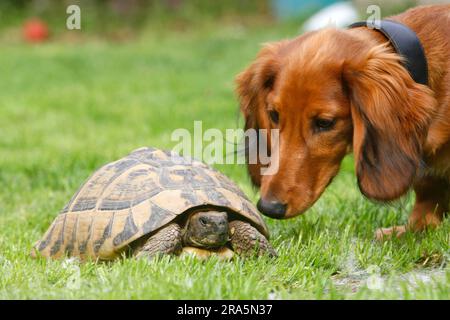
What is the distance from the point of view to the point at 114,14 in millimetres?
16812

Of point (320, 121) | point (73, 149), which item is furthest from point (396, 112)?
point (73, 149)

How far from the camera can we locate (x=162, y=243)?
353 centimetres

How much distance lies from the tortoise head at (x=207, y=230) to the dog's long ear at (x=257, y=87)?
1.39ft

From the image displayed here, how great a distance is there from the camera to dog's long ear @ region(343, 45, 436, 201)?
10.6 ft

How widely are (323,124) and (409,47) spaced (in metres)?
0.58

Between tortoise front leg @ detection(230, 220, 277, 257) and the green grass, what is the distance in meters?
0.09

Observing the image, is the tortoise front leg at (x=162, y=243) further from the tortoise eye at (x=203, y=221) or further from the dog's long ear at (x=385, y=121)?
the dog's long ear at (x=385, y=121)

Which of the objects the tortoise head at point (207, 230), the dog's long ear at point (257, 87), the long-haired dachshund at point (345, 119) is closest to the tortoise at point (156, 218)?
the tortoise head at point (207, 230)

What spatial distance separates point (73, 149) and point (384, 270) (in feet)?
13.2

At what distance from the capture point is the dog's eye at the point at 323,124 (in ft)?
10.7

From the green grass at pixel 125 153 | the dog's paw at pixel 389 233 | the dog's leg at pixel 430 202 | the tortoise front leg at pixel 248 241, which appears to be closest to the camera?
the green grass at pixel 125 153

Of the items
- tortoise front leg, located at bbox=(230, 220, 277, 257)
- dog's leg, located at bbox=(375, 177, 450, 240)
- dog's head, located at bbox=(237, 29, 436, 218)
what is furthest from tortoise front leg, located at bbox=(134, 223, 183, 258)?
dog's leg, located at bbox=(375, 177, 450, 240)

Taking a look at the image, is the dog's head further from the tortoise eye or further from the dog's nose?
the tortoise eye
